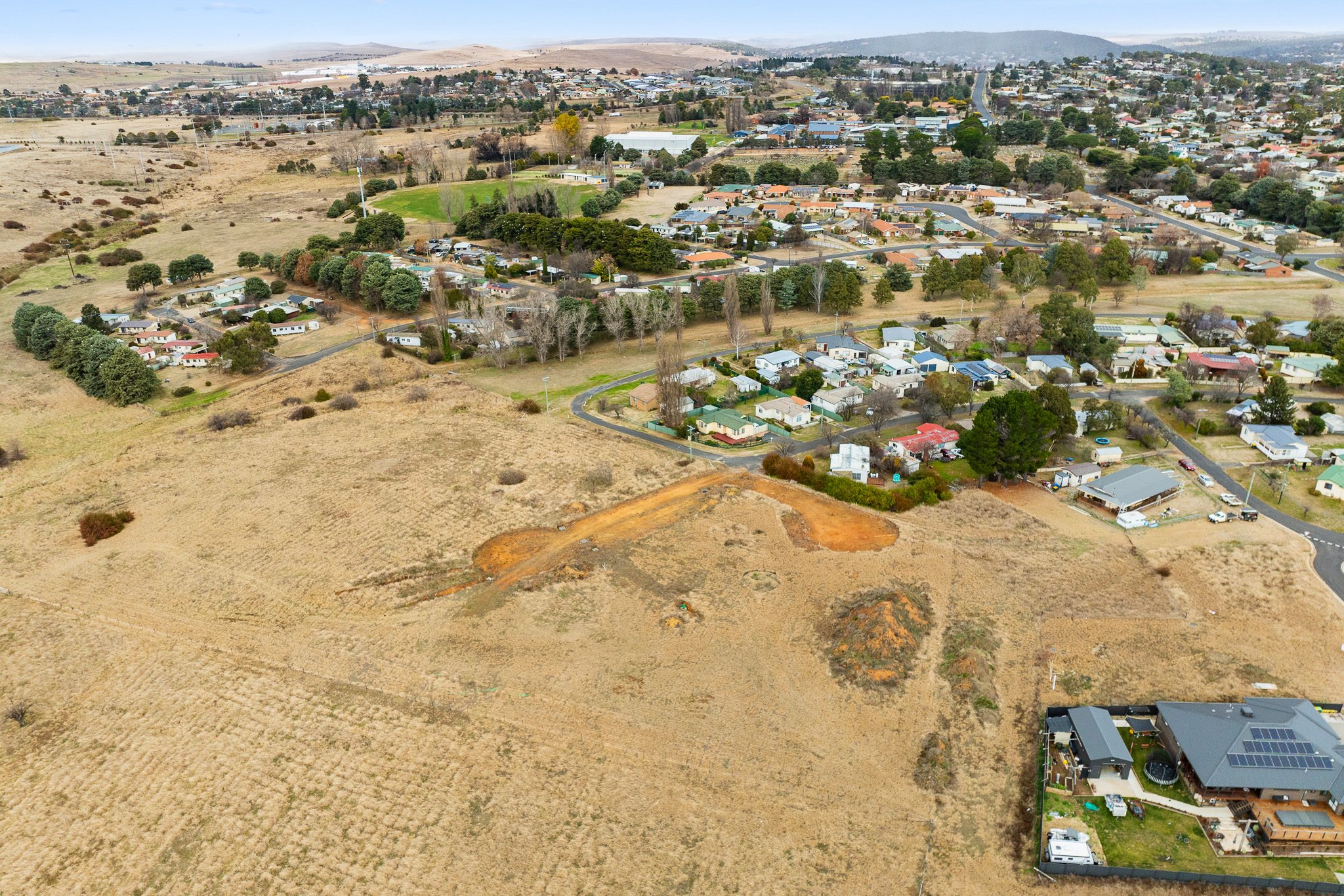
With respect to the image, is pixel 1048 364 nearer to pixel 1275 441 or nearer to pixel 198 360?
pixel 1275 441

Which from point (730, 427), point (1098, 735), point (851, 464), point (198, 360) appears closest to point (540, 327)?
point (730, 427)

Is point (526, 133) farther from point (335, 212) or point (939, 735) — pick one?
point (939, 735)

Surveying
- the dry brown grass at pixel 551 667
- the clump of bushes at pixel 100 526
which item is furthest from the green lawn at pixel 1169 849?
the clump of bushes at pixel 100 526

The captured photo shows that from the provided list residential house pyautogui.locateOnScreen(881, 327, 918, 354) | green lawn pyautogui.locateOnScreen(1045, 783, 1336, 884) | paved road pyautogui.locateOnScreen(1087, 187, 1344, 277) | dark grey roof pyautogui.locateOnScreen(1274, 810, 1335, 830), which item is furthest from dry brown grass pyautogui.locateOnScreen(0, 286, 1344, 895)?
paved road pyautogui.locateOnScreen(1087, 187, 1344, 277)

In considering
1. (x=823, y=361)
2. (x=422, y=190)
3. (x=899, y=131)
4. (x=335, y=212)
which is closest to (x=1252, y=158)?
(x=899, y=131)

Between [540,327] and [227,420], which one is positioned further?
[540,327]

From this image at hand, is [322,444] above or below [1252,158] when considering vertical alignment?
below
